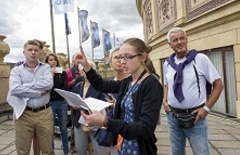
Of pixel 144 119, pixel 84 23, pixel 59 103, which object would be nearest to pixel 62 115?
pixel 59 103

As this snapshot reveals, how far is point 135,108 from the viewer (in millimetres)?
1925

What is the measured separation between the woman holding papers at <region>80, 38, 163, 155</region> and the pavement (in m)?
2.85

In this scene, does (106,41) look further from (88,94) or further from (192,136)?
(192,136)

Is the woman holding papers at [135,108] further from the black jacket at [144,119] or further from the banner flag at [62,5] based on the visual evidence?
the banner flag at [62,5]

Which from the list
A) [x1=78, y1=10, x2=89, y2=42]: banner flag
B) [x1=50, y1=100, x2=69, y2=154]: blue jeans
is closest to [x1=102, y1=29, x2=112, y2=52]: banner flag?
[x1=78, y1=10, x2=89, y2=42]: banner flag

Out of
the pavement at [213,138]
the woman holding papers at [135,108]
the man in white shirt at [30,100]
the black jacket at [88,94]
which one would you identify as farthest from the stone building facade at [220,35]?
the woman holding papers at [135,108]

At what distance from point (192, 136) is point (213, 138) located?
3.09m

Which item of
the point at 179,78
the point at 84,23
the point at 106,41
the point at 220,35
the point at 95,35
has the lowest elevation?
the point at 179,78

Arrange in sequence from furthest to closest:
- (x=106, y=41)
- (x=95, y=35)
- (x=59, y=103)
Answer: (x=106, y=41)
(x=95, y=35)
(x=59, y=103)

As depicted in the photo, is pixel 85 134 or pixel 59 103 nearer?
pixel 85 134

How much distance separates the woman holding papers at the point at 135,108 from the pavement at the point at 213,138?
2854mm

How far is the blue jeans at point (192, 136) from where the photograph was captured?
2662 millimetres

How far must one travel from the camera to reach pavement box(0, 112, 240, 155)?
4762 mm

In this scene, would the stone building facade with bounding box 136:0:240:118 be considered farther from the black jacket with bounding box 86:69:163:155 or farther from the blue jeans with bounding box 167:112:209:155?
the black jacket with bounding box 86:69:163:155
